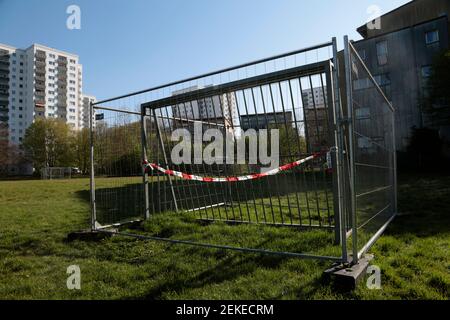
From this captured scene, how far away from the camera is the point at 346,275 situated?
3.02 m

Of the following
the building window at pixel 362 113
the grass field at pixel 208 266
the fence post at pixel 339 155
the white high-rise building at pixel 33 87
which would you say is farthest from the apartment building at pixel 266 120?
the white high-rise building at pixel 33 87

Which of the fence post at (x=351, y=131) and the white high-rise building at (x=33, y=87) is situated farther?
the white high-rise building at (x=33, y=87)

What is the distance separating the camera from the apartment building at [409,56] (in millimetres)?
25016

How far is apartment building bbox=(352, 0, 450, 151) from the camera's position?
25.0 meters

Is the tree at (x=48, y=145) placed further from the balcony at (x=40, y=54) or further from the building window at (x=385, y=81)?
the building window at (x=385, y=81)

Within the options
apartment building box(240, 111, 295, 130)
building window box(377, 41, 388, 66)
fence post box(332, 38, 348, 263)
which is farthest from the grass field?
building window box(377, 41, 388, 66)

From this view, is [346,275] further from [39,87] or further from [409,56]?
[39,87]

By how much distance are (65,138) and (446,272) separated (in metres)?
64.7

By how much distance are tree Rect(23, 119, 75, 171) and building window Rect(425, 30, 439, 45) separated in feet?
181

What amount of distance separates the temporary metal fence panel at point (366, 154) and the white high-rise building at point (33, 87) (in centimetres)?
8819

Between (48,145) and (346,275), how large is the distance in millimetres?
65361

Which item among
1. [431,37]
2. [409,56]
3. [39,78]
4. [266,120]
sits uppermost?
[39,78]

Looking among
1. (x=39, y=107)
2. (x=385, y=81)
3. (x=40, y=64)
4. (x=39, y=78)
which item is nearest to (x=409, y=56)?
(x=385, y=81)

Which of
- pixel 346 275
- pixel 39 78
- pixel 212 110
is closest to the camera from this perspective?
pixel 346 275
